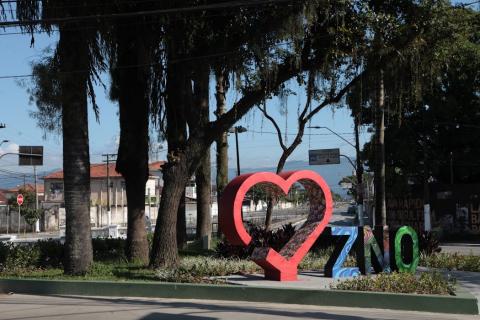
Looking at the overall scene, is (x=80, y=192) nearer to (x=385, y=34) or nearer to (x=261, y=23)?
(x=261, y=23)

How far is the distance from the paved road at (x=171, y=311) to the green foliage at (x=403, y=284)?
0.83 m

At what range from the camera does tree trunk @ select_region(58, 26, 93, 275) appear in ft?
47.3

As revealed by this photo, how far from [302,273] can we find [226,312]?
15.9 feet

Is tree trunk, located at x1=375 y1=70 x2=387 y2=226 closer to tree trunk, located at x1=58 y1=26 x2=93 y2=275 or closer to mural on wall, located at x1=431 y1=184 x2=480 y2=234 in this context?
tree trunk, located at x1=58 y1=26 x2=93 y2=275

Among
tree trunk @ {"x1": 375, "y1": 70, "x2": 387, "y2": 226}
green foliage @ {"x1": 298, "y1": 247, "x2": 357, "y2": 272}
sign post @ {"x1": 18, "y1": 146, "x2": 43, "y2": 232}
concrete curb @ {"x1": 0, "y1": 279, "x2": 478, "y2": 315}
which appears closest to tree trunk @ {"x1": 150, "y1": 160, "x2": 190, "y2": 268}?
concrete curb @ {"x1": 0, "y1": 279, "x2": 478, "y2": 315}

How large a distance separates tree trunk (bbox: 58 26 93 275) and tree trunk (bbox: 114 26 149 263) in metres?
2.10

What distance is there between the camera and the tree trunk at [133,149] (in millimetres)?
16812

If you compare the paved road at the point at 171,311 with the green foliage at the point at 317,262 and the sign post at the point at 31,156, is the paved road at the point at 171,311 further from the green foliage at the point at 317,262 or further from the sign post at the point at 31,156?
the sign post at the point at 31,156

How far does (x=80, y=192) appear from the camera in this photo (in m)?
14.5

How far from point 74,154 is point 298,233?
5443 mm

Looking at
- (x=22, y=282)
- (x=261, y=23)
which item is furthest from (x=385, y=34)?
(x=22, y=282)

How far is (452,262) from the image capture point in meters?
16.3

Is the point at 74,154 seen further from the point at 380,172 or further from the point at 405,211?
the point at 405,211

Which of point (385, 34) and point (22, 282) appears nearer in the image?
point (22, 282)
